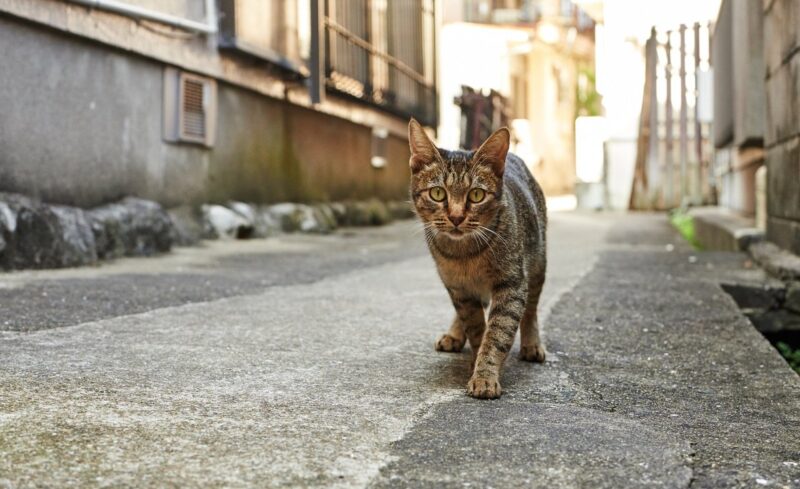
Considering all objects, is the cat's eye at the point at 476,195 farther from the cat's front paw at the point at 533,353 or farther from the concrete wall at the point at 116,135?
the concrete wall at the point at 116,135

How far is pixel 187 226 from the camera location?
7223mm

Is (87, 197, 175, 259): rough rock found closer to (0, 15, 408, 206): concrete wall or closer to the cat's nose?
(0, 15, 408, 206): concrete wall

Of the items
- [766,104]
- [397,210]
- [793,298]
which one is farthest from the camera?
[397,210]

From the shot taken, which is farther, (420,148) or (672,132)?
(672,132)

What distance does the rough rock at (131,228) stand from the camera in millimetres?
5855

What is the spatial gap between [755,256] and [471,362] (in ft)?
10.4

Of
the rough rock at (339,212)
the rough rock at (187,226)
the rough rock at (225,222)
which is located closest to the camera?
the rough rock at (187,226)

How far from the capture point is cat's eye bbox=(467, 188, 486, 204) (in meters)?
2.70

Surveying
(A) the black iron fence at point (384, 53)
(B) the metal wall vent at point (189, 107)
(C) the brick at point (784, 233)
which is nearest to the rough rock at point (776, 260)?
(C) the brick at point (784, 233)

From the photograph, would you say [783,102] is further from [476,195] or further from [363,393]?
[363,393]

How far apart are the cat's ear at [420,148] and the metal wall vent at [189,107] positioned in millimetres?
4734

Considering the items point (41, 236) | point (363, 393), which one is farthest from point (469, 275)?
point (41, 236)

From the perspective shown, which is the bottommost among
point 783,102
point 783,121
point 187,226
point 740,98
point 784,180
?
point 187,226

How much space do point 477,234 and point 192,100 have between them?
5283 millimetres
